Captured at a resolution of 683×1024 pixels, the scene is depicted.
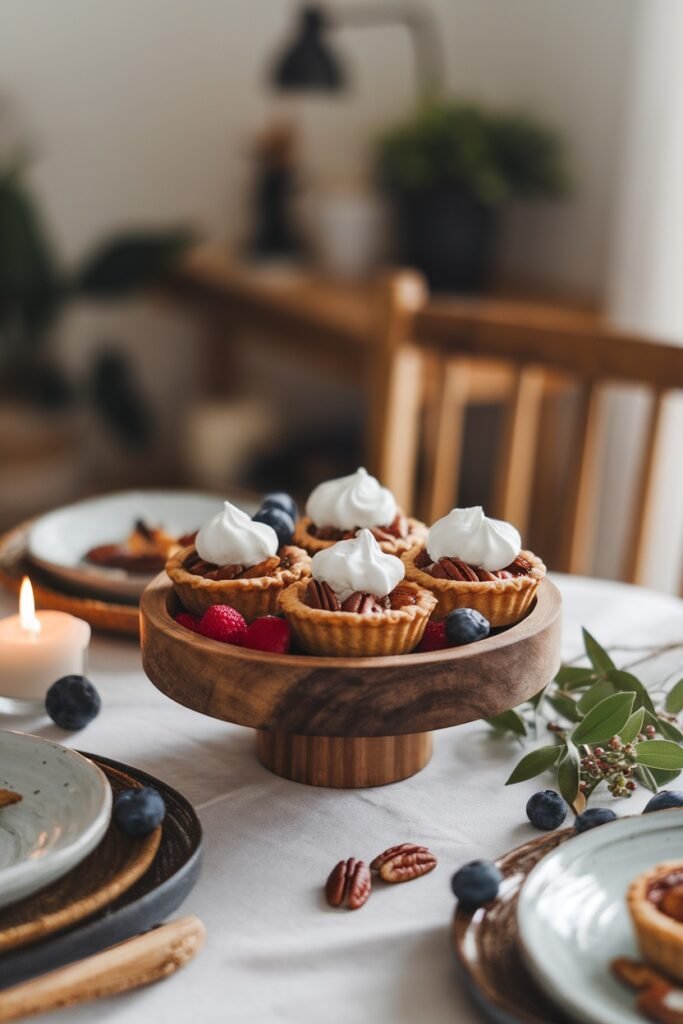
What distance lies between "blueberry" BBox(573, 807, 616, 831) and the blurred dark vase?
7.36 feet

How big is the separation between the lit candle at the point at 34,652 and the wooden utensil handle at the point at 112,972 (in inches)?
14.5

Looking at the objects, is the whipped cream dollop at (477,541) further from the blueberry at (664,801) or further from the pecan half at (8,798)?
the pecan half at (8,798)

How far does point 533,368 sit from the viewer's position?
A: 1.63m

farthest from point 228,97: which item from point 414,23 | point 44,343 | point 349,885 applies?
point 349,885

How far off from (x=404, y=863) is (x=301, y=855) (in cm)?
7

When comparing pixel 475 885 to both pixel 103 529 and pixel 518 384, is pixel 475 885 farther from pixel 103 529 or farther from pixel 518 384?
pixel 518 384

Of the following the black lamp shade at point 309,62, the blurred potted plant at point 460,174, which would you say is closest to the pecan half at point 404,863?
the blurred potted plant at point 460,174

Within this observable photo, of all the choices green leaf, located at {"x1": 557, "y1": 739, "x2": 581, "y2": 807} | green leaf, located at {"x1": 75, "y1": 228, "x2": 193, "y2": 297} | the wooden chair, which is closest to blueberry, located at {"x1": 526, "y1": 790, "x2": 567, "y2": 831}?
green leaf, located at {"x1": 557, "y1": 739, "x2": 581, "y2": 807}

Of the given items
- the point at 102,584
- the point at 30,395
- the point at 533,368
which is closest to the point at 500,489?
the point at 533,368

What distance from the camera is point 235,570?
87 cm

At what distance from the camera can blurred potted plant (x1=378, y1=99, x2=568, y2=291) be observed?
108 inches

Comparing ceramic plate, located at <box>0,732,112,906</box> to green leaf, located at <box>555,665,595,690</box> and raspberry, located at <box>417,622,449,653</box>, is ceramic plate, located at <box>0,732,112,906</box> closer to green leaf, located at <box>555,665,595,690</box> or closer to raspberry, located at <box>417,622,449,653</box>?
raspberry, located at <box>417,622,449,653</box>

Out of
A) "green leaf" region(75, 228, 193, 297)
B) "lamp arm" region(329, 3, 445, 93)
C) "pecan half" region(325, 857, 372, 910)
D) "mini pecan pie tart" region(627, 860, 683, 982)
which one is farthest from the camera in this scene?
"lamp arm" region(329, 3, 445, 93)

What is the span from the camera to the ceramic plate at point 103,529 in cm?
114
